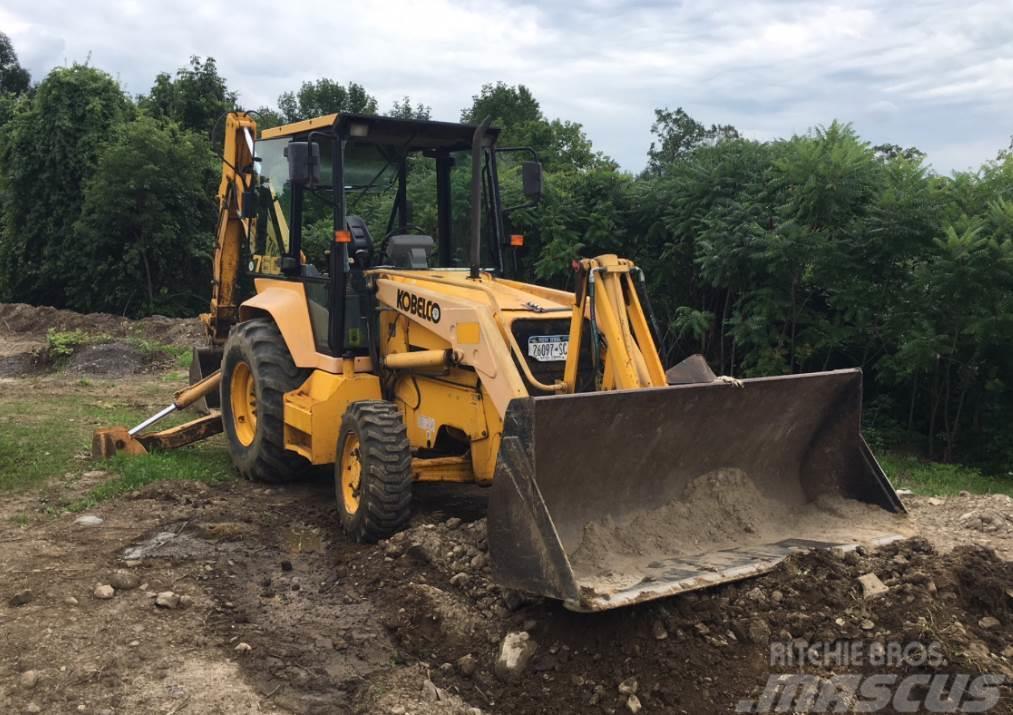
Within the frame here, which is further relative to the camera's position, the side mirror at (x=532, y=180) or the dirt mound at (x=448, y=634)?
the side mirror at (x=532, y=180)

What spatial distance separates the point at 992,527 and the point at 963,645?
7.95 ft

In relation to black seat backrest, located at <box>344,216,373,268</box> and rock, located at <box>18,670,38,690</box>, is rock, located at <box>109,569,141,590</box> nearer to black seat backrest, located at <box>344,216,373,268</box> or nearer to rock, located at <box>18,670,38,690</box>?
rock, located at <box>18,670,38,690</box>

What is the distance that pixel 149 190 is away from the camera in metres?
22.0

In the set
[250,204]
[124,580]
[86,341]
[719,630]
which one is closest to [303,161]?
[250,204]

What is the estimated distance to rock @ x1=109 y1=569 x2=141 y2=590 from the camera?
521 centimetres


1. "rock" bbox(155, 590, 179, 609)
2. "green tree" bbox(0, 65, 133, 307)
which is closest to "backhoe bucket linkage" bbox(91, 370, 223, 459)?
"rock" bbox(155, 590, 179, 609)

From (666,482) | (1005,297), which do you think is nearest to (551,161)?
(1005,297)

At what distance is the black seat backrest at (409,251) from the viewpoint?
7.11 metres

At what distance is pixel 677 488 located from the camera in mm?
5145

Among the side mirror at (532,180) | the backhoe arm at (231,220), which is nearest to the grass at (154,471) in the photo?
the backhoe arm at (231,220)

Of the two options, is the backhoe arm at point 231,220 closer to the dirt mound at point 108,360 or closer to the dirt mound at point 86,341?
the dirt mound at point 108,360

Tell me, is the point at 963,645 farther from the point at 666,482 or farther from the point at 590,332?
the point at 590,332

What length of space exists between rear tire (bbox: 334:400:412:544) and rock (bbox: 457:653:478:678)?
156cm

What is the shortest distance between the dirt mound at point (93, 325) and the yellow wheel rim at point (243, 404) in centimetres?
1040
